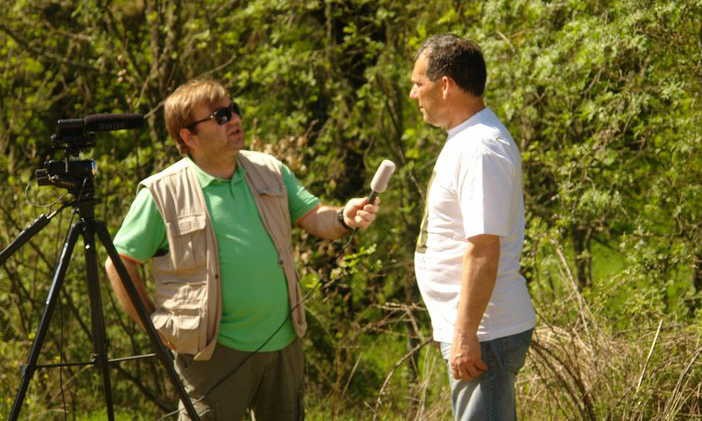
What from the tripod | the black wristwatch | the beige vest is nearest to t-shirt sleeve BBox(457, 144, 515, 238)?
the black wristwatch

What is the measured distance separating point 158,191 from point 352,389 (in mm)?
4020

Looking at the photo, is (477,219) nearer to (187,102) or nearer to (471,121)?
(471,121)

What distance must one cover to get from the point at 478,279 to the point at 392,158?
473cm

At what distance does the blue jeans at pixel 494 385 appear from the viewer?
3207mm

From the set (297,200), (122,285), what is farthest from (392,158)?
(122,285)

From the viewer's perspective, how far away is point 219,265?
3.67m

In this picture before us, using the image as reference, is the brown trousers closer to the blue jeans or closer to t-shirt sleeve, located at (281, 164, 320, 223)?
t-shirt sleeve, located at (281, 164, 320, 223)

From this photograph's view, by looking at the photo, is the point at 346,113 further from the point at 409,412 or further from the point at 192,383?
the point at 192,383

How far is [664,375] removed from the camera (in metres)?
4.57

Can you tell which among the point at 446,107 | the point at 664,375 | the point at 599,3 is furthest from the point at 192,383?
the point at 599,3

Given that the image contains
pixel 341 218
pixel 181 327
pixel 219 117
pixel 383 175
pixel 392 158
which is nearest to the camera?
pixel 383 175

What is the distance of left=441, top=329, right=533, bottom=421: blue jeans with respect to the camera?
10.5ft

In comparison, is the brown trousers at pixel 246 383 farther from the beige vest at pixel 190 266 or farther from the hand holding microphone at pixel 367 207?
the hand holding microphone at pixel 367 207

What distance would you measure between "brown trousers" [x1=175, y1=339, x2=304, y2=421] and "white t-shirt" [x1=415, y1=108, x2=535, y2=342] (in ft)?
2.14
